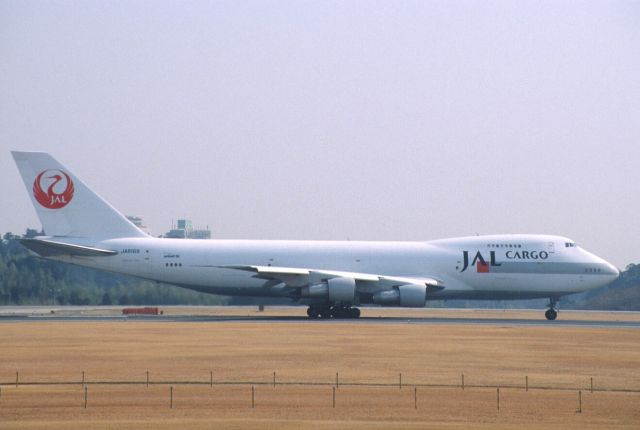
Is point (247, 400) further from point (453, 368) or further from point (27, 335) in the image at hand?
point (27, 335)

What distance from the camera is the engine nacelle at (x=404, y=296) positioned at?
6869 centimetres

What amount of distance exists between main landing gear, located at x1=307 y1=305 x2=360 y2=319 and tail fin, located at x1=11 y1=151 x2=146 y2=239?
1381 centimetres

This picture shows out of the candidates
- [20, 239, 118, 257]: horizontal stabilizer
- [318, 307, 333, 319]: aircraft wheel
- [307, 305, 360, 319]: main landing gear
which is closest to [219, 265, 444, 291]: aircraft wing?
[307, 305, 360, 319]: main landing gear

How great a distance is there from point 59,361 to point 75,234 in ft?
106

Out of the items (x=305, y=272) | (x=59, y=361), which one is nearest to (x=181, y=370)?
(x=59, y=361)

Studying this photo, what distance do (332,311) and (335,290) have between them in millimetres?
4011

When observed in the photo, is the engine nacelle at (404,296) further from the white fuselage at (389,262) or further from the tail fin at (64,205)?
the tail fin at (64,205)

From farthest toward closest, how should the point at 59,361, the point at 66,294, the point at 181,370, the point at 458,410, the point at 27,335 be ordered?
the point at 66,294 < the point at 27,335 < the point at 59,361 < the point at 181,370 < the point at 458,410

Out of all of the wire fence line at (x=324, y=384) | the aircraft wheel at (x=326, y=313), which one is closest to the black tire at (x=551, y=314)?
the aircraft wheel at (x=326, y=313)

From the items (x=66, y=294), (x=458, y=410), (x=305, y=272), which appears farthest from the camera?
(x=66, y=294)

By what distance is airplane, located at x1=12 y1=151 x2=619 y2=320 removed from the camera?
231ft

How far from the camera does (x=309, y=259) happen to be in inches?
2842

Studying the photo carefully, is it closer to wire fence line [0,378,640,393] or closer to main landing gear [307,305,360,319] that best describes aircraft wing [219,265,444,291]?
main landing gear [307,305,360,319]

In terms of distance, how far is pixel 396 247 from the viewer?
7375cm
